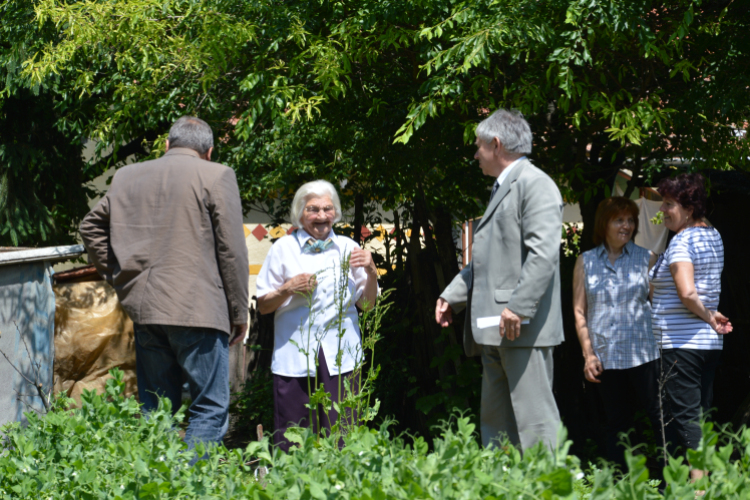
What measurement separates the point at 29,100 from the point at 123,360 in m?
3.94

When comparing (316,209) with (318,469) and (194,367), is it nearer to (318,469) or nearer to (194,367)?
(194,367)

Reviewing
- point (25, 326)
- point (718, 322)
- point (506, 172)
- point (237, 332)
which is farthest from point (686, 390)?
point (25, 326)

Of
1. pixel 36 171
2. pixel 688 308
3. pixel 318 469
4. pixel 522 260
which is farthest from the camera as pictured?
pixel 36 171

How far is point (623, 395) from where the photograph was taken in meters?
3.84

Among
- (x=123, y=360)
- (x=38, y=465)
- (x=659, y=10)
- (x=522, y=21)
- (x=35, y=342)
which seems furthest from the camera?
(x=123, y=360)

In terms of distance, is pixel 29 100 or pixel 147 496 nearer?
pixel 147 496

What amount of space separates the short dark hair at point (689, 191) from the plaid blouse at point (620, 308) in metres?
0.36

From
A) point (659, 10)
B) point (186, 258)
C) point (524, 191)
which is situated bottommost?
point (186, 258)

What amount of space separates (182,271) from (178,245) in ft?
0.36

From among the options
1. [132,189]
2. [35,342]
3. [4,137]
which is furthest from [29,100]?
[132,189]

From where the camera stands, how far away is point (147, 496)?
1935 mm

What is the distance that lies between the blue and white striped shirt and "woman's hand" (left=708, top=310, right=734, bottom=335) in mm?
23

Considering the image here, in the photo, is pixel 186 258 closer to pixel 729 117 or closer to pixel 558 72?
pixel 558 72

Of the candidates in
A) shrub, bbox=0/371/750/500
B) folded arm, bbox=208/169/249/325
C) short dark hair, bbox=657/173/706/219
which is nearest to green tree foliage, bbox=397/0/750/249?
short dark hair, bbox=657/173/706/219
